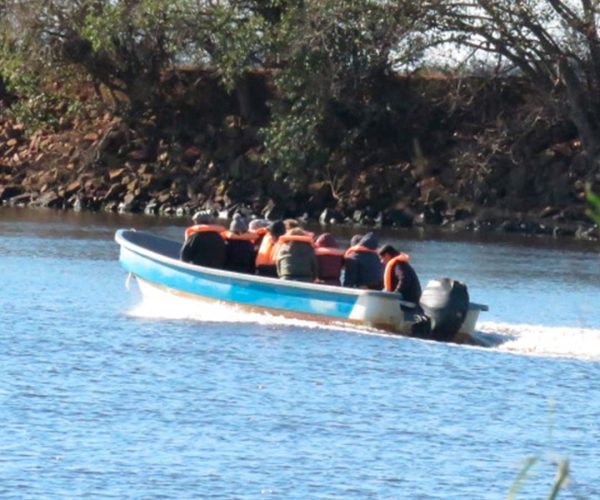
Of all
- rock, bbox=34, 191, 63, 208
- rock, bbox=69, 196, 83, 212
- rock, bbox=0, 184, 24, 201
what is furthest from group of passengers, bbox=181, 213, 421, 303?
rock, bbox=0, 184, 24, 201

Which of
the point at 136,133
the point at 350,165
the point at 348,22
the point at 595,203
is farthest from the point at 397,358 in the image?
the point at 136,133

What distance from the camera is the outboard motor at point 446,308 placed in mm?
17438

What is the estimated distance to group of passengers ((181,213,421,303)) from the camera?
59.7 ft

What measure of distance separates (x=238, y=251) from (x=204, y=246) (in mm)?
508

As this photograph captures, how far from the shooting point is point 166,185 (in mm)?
42625

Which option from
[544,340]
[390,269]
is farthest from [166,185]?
[544,340]

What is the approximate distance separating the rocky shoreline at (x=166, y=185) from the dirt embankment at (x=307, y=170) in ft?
0.12

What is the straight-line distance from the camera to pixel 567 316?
21.1m

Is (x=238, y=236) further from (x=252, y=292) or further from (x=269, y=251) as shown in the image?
(x=252, y=292)

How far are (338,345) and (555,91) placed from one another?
71.9 ft

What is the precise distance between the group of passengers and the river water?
2.14 feet

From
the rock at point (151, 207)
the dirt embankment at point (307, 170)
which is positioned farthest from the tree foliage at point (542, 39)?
the rock at point (151, 207)

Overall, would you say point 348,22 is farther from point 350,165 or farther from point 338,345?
point 338,345

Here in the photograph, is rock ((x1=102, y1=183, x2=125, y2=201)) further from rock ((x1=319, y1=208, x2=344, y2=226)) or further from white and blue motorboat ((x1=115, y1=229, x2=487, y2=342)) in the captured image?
white and blue motorboat ((x1=115, y1=229, x2=487, y2=342))
